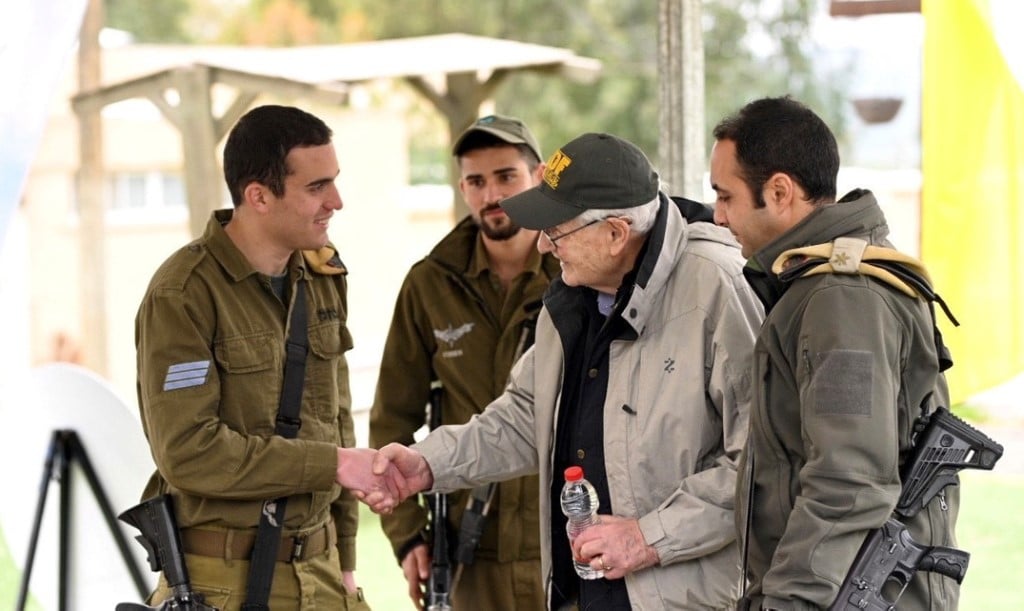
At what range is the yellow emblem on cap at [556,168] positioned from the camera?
273 cm

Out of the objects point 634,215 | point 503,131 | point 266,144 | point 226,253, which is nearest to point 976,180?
point 503,131

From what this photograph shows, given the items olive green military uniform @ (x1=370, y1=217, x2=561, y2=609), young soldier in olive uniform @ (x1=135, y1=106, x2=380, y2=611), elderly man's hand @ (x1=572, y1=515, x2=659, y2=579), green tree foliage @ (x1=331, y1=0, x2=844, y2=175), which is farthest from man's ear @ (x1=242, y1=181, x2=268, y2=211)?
green tree foliage @ (x1=331, y1=0, x2=844, y2=175)

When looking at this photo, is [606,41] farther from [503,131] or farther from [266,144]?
[266,144]

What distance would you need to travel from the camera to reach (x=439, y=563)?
3609 millimetres

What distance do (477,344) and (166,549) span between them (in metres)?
1.07

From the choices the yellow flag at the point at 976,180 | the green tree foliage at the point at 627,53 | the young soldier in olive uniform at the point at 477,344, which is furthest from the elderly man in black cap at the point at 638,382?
the green tree foliage at the point at 627,53

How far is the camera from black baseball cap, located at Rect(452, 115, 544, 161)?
12.1 feet

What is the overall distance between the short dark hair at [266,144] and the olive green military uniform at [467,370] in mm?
694

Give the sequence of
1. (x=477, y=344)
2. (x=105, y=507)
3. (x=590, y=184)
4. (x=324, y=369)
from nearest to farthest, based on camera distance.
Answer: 1. (x=590, y=184)
2. (x=324, y=369)
3. (x=477, y=344)
4. (x=105, y=507)

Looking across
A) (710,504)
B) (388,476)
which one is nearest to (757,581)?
(710,504)

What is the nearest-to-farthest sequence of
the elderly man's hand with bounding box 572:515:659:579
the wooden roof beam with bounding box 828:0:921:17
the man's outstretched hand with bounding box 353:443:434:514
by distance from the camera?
the elderly man's hand with bounding box 572:515:659:579
the man's outstretched hand with bounding box 353:443:434:514
the wooden roof beam with bounding box 828:0:921:17

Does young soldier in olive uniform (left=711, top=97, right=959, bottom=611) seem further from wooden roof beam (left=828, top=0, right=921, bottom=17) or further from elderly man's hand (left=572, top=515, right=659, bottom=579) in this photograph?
wooden roof beam (left=828, top=0, right=921, bottom=17)

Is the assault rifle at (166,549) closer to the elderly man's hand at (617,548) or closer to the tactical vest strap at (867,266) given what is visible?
the elderly man's hand at (617,548)

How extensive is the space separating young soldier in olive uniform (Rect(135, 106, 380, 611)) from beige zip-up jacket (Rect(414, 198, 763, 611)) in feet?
2.36
